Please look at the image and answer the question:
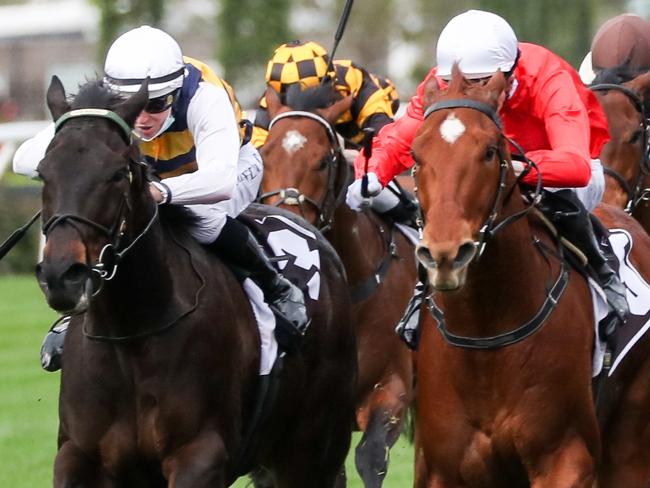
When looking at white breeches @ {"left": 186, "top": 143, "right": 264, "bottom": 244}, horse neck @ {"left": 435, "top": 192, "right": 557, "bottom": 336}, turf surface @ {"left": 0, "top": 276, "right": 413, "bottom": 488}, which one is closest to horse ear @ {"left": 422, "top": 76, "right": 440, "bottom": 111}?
horse neck @ {"left": 435, "top": 192, "right": 557, "bottom": 336}

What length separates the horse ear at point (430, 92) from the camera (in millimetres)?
5309

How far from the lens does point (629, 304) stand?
6.24 m

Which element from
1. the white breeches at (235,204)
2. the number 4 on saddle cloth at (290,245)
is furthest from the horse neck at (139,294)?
the number 4 on saddle cloth at (290,245)

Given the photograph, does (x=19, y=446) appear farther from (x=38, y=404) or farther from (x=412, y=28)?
(x=412, y=28)

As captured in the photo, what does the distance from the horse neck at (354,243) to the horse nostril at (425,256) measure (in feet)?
11.3

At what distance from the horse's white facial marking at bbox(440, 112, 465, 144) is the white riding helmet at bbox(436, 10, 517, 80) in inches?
17.8

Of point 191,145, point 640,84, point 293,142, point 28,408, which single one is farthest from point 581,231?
point 28,408

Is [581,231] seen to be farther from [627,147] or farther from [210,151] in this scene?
[627,147]

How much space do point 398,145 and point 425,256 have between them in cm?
140

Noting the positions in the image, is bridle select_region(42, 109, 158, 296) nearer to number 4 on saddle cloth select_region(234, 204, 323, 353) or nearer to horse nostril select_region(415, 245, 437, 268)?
horse nostril select_region(415, 245, 437, 268)

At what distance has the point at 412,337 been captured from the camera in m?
5.89

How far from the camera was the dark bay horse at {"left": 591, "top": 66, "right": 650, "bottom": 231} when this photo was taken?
791cm

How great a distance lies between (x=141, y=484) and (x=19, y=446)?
4846mm

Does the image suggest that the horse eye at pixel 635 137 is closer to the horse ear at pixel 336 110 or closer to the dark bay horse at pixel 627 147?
the dark bay horse at pixel 627 147
